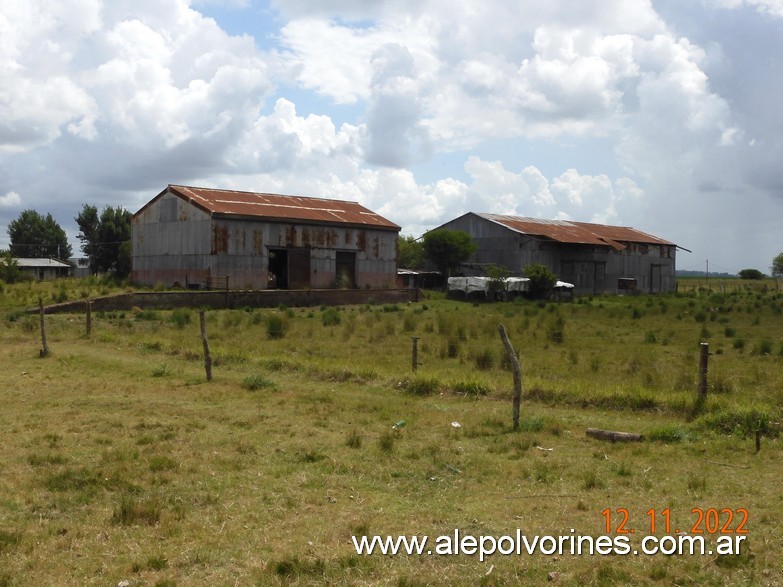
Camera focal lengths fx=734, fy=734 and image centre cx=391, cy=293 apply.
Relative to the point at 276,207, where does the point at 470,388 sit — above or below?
below

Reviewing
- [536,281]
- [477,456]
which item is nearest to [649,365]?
[477,456]

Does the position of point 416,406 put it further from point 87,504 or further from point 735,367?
point 735,367

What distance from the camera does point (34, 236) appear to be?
10394cm

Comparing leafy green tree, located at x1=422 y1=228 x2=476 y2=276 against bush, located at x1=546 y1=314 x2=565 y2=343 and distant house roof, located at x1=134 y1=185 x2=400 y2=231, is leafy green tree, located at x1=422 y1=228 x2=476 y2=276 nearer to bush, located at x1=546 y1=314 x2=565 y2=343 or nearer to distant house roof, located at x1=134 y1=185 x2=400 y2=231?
distant house roof, located at x1=134 y1=185 x2=400 y2=231

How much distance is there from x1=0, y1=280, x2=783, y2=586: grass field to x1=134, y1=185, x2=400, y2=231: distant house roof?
1056 inches

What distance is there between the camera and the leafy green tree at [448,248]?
57625 mm

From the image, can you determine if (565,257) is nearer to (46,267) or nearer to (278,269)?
(278,269)

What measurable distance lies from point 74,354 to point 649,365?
599 inches

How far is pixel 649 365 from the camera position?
17.2m

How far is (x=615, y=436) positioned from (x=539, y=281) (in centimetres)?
3938

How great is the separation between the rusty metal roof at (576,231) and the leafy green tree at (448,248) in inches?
125

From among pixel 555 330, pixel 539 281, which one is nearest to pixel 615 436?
pixel 555 330

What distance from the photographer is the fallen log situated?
1055 cm

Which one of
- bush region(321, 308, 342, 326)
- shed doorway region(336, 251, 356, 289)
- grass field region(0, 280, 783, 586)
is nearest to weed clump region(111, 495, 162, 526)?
grass field region(0, 280, 783, 586)
